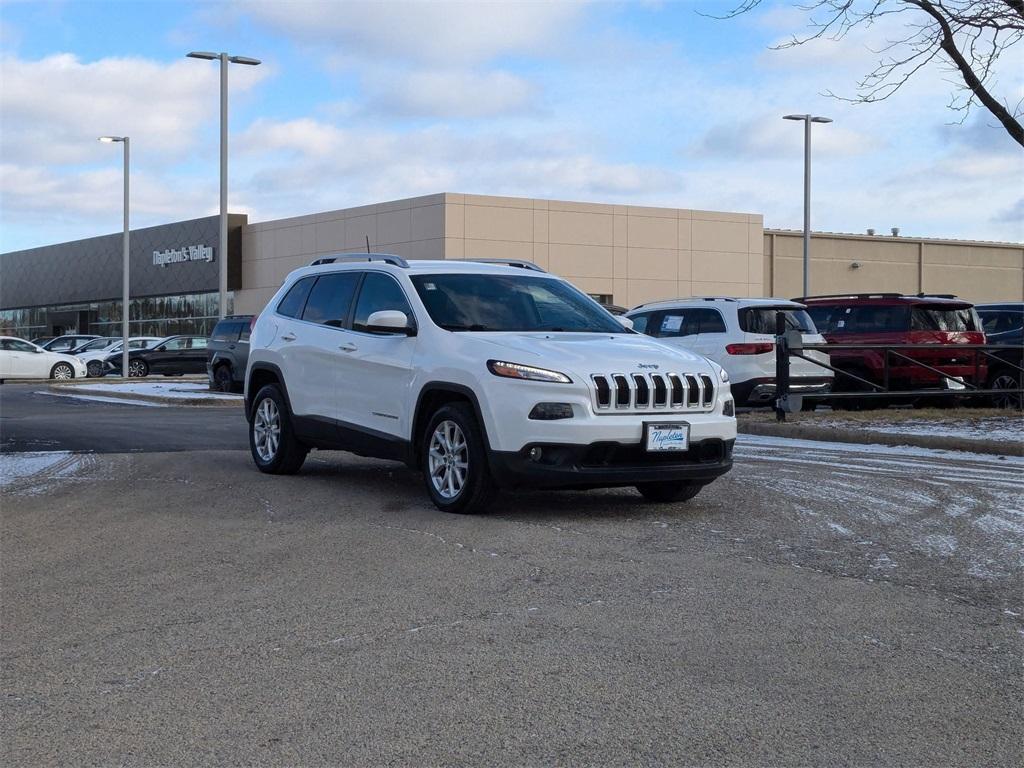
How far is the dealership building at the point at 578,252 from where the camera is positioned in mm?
49406

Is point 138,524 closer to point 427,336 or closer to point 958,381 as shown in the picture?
point 427,336

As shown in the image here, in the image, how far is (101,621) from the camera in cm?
602

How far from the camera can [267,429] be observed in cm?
1145

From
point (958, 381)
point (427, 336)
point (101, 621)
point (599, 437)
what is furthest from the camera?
point (958, 381)

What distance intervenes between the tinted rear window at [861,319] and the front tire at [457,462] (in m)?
12.1

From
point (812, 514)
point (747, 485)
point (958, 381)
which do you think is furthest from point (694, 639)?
point (958, 381)

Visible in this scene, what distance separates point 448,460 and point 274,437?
2763 millimetres

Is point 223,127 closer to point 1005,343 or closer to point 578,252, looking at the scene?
point 1005,343

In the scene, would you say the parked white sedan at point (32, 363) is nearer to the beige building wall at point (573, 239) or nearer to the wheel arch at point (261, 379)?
the beige building wall at point (573, 239)

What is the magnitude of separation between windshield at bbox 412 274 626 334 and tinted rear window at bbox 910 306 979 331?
10.5 meters

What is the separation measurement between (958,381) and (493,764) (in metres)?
15.7

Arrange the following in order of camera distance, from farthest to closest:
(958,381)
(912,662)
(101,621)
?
(958,381)
(101,621)
(912,662)

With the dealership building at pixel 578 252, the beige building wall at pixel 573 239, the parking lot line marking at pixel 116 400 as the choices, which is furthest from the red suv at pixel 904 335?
the beige building wall at pixel 573 239

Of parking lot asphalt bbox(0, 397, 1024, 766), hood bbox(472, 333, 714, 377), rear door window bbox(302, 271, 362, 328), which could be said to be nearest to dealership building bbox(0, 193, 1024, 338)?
rear door window bbox(302, 271, 362, 328)
